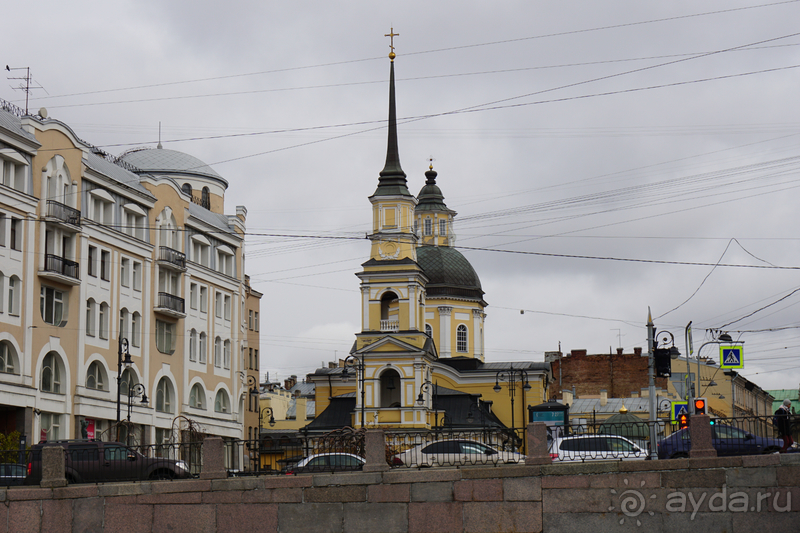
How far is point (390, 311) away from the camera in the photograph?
78875 mm

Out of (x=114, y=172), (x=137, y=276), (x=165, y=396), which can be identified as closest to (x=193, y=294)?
(x=137, y=276)

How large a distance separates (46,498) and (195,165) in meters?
50.8

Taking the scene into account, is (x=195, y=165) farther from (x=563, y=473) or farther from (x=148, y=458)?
(x=563, y=473)

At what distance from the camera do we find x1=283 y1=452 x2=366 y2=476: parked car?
2616 cm

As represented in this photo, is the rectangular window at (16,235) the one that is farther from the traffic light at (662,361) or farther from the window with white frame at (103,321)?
the traffic light at (662,361)

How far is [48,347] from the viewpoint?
50.2m

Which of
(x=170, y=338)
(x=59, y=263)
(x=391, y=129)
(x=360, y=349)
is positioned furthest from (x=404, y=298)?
(x=59, y=263)

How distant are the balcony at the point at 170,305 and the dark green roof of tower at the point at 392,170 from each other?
1807 centimetres

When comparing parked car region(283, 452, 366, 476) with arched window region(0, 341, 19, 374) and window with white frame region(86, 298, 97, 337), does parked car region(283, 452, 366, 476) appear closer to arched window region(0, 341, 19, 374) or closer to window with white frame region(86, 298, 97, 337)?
arched window region(0, 341, 19, 374)

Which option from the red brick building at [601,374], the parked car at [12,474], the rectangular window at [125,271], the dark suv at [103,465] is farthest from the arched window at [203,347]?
the red brick building at [601,374]

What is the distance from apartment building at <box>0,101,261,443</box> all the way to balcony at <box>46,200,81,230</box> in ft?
0.18

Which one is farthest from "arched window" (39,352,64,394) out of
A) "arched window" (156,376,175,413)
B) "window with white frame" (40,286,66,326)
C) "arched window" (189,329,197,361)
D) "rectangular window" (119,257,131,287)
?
"arched window" (189,329,197,361)

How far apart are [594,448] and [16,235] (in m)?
30.9

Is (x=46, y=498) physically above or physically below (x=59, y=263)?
below
